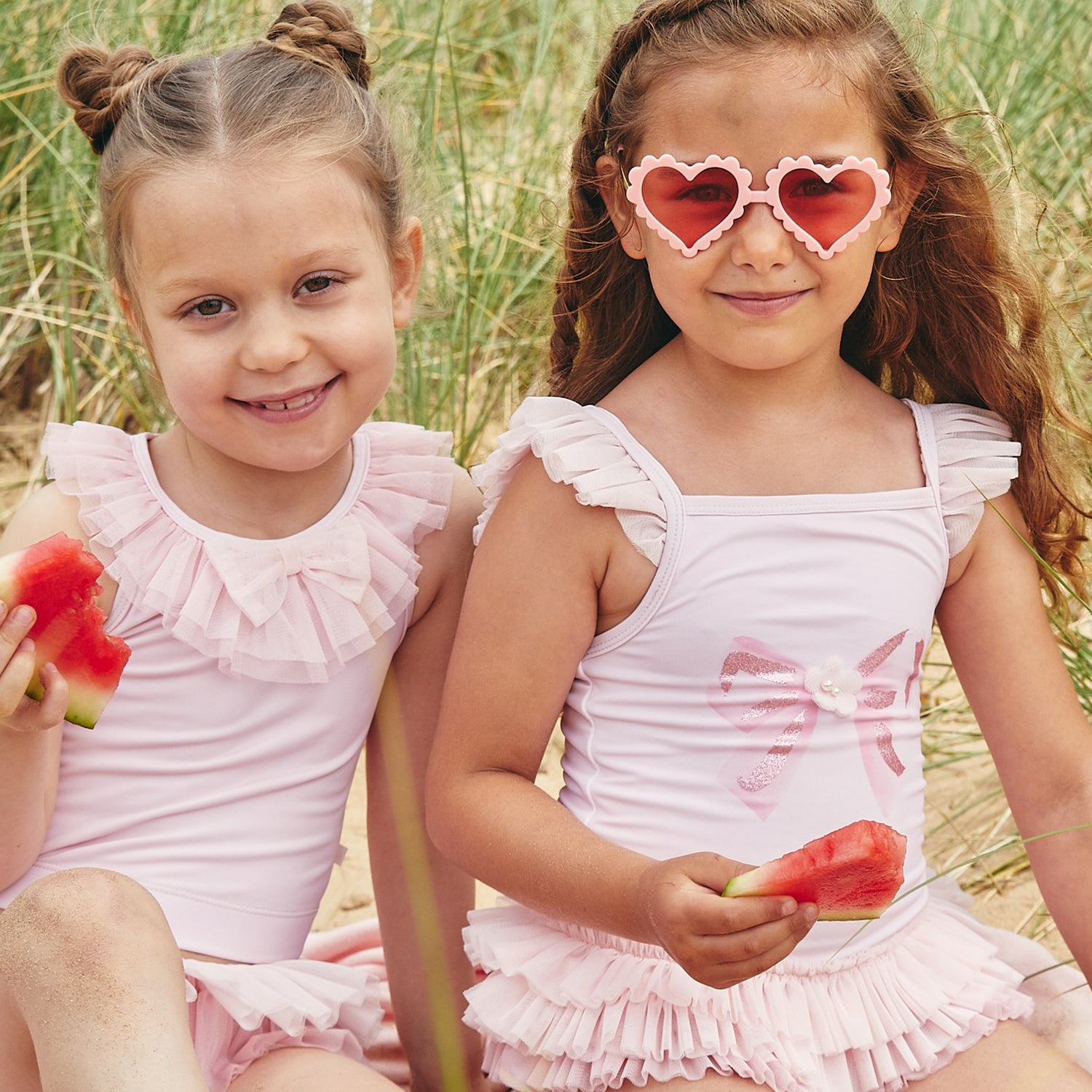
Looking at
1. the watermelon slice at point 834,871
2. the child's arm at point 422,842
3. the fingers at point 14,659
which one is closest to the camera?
the watermelon slice at point 834,871

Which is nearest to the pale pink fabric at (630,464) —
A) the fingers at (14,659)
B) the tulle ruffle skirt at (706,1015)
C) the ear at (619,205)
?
the ear at (619,205)

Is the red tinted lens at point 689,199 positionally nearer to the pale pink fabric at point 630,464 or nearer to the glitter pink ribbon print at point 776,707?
the pale pink fabric at point 630,464

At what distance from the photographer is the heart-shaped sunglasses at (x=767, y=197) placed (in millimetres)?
2148

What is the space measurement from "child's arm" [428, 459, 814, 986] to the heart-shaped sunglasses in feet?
1.44

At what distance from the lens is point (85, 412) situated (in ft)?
14.8

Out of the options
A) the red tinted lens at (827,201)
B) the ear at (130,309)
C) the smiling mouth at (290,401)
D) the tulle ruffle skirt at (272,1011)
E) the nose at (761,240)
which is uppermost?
the red tinted lens at (827,201)

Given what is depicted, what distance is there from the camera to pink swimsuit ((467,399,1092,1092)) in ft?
7.25

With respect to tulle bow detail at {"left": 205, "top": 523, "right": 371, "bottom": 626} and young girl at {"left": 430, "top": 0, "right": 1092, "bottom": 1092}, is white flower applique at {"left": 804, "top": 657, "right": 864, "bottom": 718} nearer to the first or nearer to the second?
young girl at {"left": 430, "top": 0, "right": 1092, "bottom": 1092}

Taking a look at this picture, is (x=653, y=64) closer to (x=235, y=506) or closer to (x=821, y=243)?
(x=821, y=243)

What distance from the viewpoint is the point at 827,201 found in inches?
85.5

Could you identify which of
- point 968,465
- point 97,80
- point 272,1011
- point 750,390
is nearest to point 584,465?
point 750,390

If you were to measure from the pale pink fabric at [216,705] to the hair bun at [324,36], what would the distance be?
29.3 inches

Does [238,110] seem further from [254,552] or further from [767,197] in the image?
[767,197]

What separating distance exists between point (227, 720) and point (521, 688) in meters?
0.54
